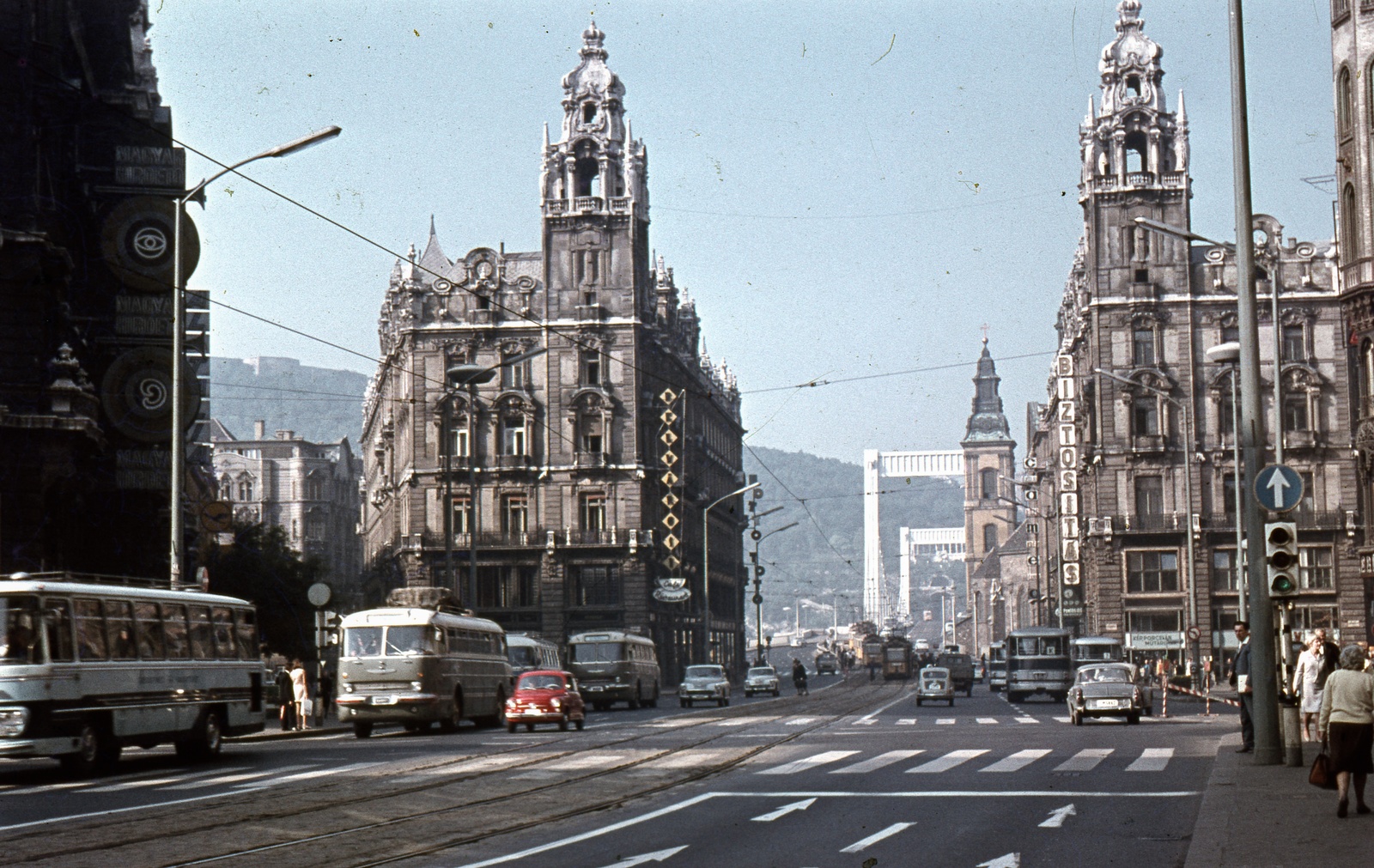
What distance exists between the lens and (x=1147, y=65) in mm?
94250

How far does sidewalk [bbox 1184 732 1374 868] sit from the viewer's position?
519 inches

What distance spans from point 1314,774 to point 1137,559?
7620cm

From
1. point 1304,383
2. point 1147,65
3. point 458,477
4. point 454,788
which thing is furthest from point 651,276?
point 454,788

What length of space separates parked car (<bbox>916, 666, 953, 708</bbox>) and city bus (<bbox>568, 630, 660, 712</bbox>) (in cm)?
955

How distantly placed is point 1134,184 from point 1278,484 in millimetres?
74473

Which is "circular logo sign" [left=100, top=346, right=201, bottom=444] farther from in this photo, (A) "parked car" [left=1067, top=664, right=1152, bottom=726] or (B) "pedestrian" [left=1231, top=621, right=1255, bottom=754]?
(B) "pedestrian" [left=1231, top=621, right=1255, bottom=754]

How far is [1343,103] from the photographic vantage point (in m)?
50.3

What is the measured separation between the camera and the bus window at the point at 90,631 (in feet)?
80.7

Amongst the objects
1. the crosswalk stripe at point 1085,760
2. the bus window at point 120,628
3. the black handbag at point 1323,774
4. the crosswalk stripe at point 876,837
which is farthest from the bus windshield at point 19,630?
the black handbag at point 1323,774

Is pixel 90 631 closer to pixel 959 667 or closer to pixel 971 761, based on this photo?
pixel 971 761

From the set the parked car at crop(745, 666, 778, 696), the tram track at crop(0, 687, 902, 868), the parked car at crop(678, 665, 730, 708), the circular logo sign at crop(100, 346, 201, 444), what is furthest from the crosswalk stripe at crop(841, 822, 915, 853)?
the parked car at crop(745, 666, 778, 696)

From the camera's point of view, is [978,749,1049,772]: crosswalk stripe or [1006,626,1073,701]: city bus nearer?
[978,749,1049,772]: crosswalk stripe

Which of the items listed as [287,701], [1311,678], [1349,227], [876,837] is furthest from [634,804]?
[1349,227]

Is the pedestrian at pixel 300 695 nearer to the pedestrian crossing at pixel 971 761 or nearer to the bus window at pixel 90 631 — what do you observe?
the bus window at pixel 90 631
